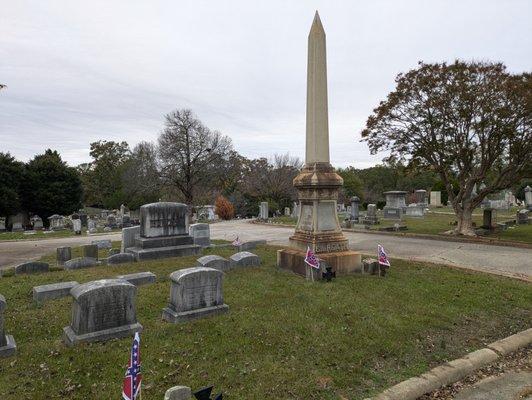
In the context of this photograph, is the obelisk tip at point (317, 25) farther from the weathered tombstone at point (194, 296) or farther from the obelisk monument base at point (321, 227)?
the weathered tombstone at point (194, 296)

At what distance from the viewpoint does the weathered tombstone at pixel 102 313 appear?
16.3 ft

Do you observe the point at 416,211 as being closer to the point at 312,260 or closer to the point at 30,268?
the point at 312,260

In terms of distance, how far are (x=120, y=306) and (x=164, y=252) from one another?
7467 mm

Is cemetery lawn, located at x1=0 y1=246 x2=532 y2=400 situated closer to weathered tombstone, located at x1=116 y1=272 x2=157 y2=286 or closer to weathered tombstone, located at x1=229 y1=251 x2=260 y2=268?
weathered tombstone, located at x1=116 y1=272 x2=157 y2=286

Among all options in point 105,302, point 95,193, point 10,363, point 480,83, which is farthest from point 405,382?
point 95,193

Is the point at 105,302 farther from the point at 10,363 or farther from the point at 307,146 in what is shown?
the point at 307,146

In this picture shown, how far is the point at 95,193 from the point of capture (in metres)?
59.7

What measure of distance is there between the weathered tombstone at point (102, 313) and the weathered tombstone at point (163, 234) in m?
7.00

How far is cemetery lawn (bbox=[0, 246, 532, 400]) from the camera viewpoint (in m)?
3.97

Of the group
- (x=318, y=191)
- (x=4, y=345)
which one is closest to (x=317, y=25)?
(x=318, y=191)

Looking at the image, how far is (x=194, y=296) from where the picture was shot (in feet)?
19.6

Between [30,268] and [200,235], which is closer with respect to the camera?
[30,268]

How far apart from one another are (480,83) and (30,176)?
42.8 m

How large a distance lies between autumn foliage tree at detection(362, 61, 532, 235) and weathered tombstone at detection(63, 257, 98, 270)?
14.5 metres
